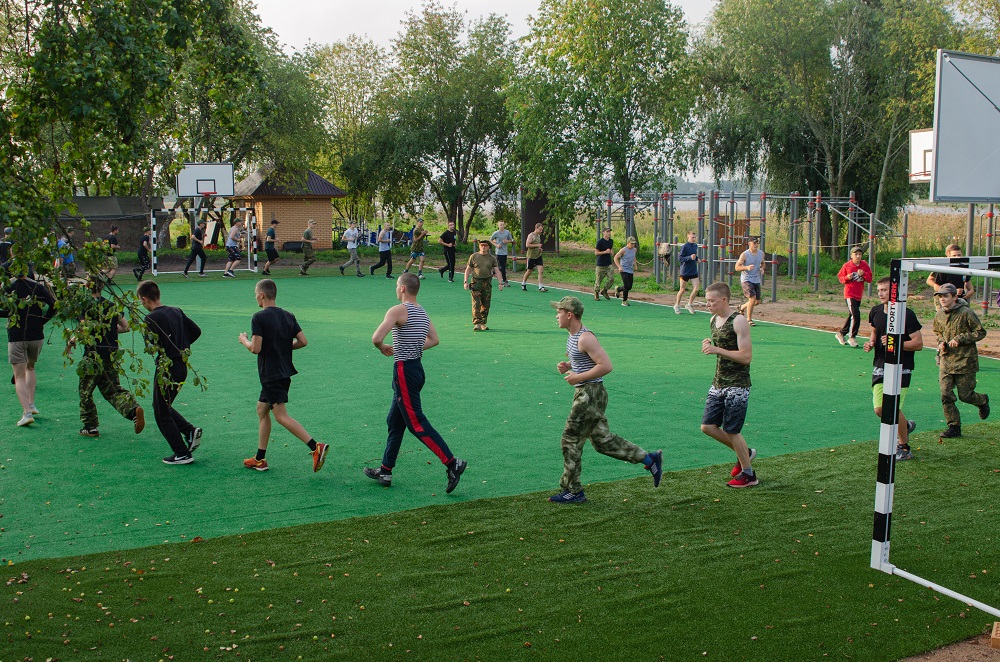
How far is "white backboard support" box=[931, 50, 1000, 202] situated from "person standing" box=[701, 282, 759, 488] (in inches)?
104

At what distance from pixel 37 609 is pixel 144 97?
315 cm

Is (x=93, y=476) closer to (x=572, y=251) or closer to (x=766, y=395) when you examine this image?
(x=766, y=395)

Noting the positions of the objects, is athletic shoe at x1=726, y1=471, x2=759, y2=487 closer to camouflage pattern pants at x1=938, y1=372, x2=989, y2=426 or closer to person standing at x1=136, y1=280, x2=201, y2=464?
camouflage pattern pants at x1=938, y1=372, x2=989, y2=426

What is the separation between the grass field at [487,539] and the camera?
5254mm

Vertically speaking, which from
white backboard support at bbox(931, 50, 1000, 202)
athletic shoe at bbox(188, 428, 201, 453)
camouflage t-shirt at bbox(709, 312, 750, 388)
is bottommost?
athletic shoe at bbox(188, 428, 201, 453)

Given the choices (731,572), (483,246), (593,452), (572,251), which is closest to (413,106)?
(572,251)

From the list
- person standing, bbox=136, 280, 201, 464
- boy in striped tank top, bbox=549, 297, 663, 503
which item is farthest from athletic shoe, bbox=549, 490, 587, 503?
person standing, bbox=136, 280, 201, 464

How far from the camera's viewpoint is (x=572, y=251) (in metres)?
43.6

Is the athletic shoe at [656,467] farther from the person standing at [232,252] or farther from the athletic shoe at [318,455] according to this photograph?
the person standing at [232,252]

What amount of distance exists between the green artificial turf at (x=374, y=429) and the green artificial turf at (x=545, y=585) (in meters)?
0.52

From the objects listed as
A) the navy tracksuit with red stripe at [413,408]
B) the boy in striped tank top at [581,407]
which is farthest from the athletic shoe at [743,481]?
the navy tracksuit with red stripe at [413,408]

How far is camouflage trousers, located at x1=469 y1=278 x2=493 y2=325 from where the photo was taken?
17.5 m

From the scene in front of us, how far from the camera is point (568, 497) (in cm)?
750

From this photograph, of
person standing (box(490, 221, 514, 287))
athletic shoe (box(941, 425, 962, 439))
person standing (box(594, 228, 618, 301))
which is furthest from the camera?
person standing (box(490, 221, 514, 287))
